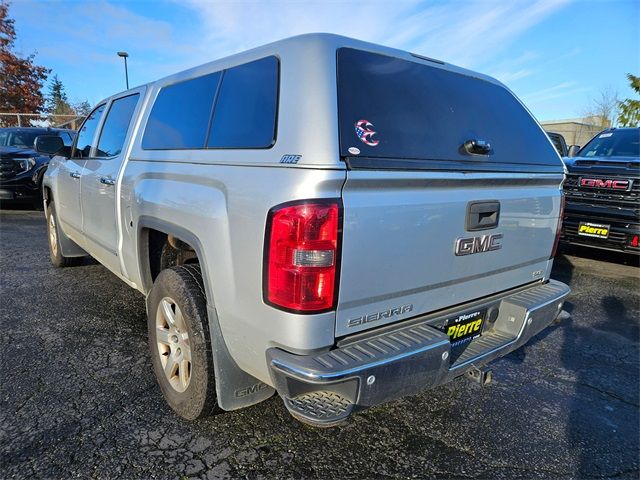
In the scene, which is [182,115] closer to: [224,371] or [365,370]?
[224,371]

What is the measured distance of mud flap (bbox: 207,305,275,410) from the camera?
216 cm

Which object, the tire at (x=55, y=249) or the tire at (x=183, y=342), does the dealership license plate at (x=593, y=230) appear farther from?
the tire at (x=55, y=249)

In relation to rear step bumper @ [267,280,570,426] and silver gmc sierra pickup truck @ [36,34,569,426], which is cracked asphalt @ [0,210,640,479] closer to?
silver gmc sierra pickup truck @ [36,34,569,426]

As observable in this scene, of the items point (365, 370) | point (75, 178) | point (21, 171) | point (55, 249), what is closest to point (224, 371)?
point (365, 370)

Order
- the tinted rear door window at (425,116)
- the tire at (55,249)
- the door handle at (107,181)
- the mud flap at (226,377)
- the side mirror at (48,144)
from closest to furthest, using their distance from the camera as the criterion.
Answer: the tinted rear door window at (425,116) → the mud flap at (226,377) → the door handle at (107,181) → the side mirror at (48,144) → the tire at (55,249)

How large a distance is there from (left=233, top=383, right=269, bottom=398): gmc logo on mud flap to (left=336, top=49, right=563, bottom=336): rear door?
69 cm

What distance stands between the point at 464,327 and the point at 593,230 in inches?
170

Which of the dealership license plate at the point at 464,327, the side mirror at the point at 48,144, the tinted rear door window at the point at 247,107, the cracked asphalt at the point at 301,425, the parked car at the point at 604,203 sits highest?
the tinted rear door window at the point at 247,107

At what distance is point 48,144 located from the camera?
4.43 metres

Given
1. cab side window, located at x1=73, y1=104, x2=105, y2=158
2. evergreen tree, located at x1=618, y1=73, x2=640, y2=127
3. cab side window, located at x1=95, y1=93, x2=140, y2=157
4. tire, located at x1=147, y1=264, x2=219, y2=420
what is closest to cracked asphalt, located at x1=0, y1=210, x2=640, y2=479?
tire, located at x1=147, y1=264, x2=219, y2=420

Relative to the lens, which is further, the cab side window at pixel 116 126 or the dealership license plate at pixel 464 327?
the cab side window at pixel 116 126

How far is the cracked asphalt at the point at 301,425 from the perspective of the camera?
2.19 m

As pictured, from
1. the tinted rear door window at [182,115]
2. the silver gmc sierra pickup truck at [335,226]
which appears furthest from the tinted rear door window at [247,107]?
the tinted rear door window at [182,115]

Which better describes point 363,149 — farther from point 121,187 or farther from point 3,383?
point 3,383
